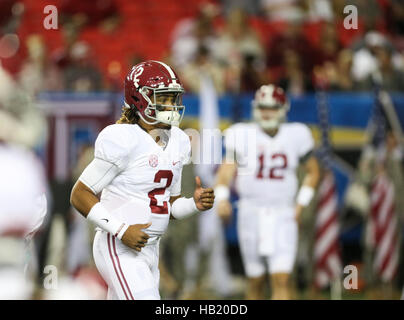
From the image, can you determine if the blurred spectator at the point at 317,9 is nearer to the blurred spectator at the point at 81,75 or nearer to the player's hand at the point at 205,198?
the blurred spectator at the point at 81,75

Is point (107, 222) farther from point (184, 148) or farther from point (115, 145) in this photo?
point (184, 148)

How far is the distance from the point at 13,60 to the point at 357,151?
3831mm

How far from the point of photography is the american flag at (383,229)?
402 inches

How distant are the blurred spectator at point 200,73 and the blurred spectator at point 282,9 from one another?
1.39 meters

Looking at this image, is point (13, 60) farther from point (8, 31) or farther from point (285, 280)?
point (285, 280)

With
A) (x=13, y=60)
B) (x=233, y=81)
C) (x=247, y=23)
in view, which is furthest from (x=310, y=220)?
(x=13, y=60)

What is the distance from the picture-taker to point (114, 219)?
5719 millimetres

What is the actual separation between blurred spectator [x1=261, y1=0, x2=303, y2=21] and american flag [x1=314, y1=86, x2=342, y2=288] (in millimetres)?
2091

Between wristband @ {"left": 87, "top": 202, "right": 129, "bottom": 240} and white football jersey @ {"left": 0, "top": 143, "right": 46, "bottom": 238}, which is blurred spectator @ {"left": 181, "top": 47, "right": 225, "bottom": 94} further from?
white football jersey @ {"left": 0, "top": 143, "right": 46, "bottom": 238}

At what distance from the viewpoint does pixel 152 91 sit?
589 centimetres

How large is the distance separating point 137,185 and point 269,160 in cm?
284

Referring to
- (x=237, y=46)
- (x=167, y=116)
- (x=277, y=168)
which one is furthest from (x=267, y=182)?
(x=237, y=46)

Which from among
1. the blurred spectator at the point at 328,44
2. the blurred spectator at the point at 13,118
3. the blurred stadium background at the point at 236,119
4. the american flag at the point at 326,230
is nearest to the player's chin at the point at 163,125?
the blurred spectator at the point at 13,118

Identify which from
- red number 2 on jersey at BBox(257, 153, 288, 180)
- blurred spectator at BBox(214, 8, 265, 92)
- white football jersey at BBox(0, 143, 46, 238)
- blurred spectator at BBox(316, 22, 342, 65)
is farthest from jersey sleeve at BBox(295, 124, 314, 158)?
white football jersey at BBox(0, 143, 46, 238)
